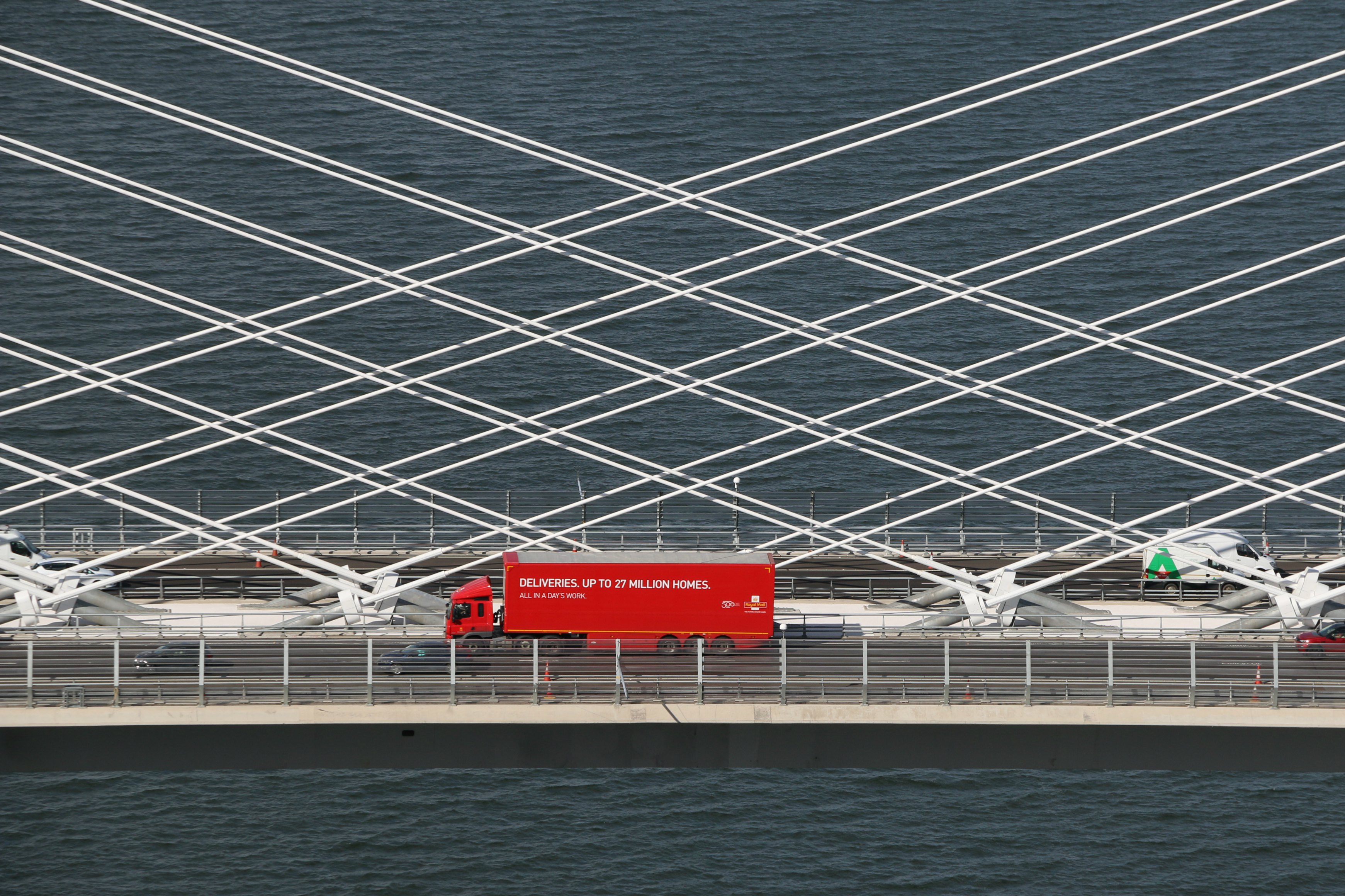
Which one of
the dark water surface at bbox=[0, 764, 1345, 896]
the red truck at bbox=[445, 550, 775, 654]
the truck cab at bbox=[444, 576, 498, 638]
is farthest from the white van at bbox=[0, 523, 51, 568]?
the red truck at bbox=[445, 550, 775, 654]

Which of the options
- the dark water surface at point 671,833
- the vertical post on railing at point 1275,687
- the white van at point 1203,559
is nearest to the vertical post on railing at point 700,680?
the vertical post on railing at point 1275,687

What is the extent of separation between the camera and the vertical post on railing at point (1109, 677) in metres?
42.6

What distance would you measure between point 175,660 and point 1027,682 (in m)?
19.2

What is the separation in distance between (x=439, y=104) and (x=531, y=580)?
61.9m

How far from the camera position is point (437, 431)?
83188 millimetres

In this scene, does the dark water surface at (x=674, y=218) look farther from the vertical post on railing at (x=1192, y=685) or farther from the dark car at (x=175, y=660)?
the vertical post on railing at (x=1192, y=685)

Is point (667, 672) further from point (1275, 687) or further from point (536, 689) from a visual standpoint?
point (1275, 687)

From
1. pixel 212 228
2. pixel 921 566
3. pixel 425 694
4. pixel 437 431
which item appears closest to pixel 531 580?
pixel 425 694

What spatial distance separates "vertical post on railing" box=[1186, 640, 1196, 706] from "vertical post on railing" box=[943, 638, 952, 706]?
16.9 feet

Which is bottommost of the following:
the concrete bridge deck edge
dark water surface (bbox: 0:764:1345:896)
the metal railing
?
dark water surface (bbox: 0:764:1345:896)

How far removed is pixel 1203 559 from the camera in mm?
54875

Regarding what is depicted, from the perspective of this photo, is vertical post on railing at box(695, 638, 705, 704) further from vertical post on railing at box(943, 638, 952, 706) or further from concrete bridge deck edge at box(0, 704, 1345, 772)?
vertical post on railing at box(943, 638, 952, 706)

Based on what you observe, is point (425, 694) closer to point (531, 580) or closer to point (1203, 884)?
point (531, 580)

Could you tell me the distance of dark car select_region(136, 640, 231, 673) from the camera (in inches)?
1758
